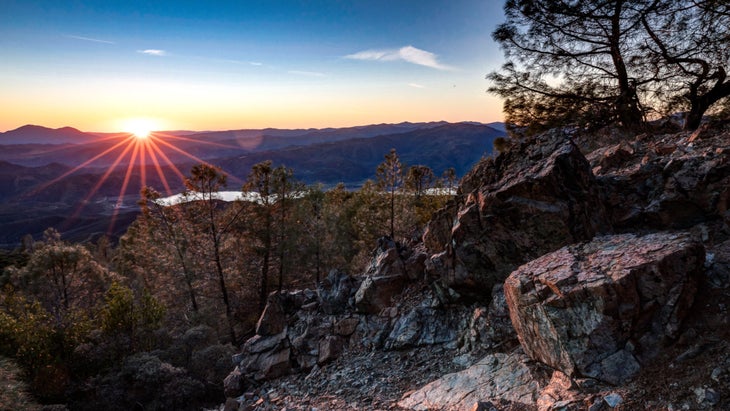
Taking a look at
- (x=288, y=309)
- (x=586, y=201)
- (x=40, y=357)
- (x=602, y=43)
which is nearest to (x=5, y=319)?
(x=40, y=357)

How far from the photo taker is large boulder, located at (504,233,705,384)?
20.2 ft

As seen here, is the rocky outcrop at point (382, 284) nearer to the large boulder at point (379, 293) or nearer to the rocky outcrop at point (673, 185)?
the large boulder at point (379, 293)

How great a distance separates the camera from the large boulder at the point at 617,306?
20.2 feet

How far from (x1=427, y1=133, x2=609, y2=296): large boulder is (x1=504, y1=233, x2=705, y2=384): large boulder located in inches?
93.4

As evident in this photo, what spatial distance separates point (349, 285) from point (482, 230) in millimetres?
6663

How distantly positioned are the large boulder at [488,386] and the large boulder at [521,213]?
114 inches

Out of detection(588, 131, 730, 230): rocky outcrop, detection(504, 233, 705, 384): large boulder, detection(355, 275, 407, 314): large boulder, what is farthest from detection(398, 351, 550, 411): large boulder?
detection(588, 131, 730, 230): rocky outcrop

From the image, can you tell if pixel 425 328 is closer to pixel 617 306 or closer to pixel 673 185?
pixel 617 306

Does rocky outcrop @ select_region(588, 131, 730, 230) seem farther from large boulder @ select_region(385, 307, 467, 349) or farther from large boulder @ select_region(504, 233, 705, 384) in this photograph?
large boulder @ select_region(385, 307, 467, 349)

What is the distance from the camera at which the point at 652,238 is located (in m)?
7.43

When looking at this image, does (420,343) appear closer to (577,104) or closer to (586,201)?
(586,201)

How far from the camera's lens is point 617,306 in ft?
20.5

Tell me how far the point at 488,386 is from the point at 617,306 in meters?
3.09

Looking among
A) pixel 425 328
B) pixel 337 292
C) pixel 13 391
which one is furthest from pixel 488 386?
pixel 13 391
